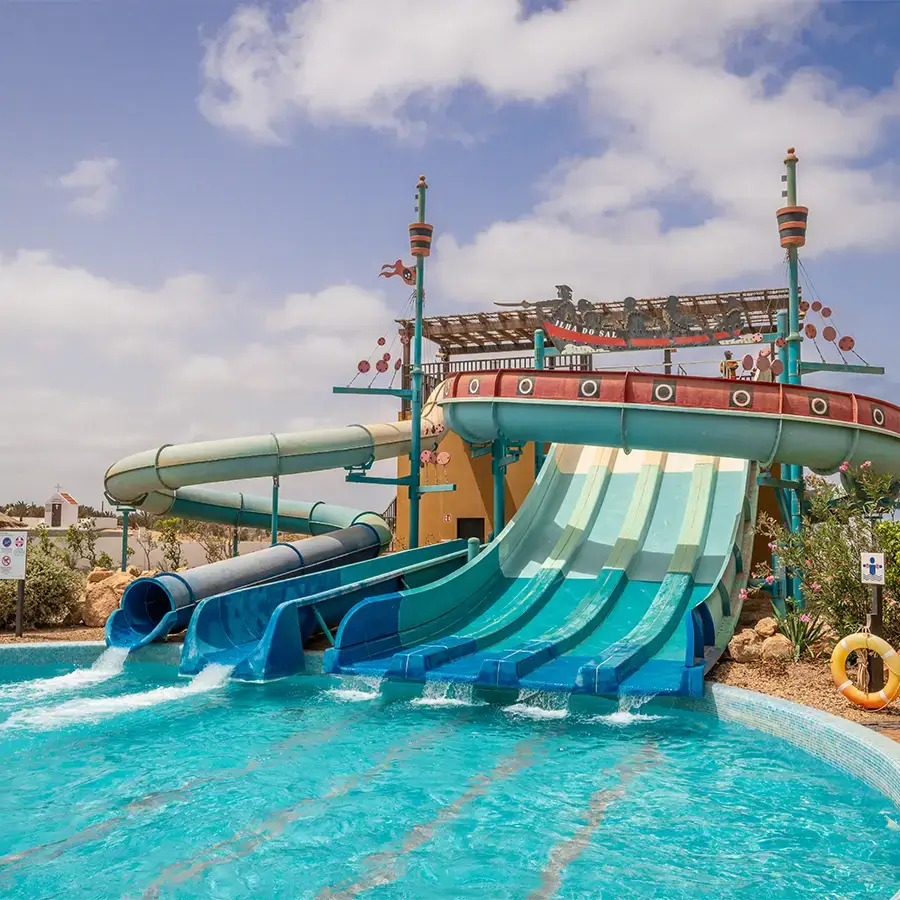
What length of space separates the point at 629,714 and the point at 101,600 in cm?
906

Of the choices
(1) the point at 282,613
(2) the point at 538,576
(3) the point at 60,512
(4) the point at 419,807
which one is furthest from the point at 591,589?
(3) the point at 60,512

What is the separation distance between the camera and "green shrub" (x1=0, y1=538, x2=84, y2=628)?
13758 millimetres

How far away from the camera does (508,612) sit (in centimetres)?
1172

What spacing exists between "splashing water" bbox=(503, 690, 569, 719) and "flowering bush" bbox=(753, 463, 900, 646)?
305cm

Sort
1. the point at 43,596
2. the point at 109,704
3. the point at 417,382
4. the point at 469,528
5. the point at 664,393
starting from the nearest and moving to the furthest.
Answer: the point at 109,704
the point at 664,393
the point at 43,596
the point at 417,382
the point at 469,528

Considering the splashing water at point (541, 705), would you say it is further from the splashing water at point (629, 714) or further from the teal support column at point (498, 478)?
the teal support column at point (498, 478)

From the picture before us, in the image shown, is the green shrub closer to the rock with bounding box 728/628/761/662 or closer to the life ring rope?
the rock with bounding box 728/628/761/662

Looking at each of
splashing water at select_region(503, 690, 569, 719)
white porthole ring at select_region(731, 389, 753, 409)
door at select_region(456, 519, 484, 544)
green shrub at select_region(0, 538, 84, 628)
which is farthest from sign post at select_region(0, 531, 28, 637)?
white porthole ring at select_region(731, 389, 753, 409)

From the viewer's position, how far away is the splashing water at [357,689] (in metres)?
9.70

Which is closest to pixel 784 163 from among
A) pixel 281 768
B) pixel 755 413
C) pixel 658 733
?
pixel 755 413

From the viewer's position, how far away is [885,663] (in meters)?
7.96

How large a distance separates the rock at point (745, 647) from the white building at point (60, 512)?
3232 centimetres

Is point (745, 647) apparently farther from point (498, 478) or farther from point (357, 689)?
point (498, 478)

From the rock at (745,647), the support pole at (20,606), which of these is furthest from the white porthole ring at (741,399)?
the support pole at (20,606)
